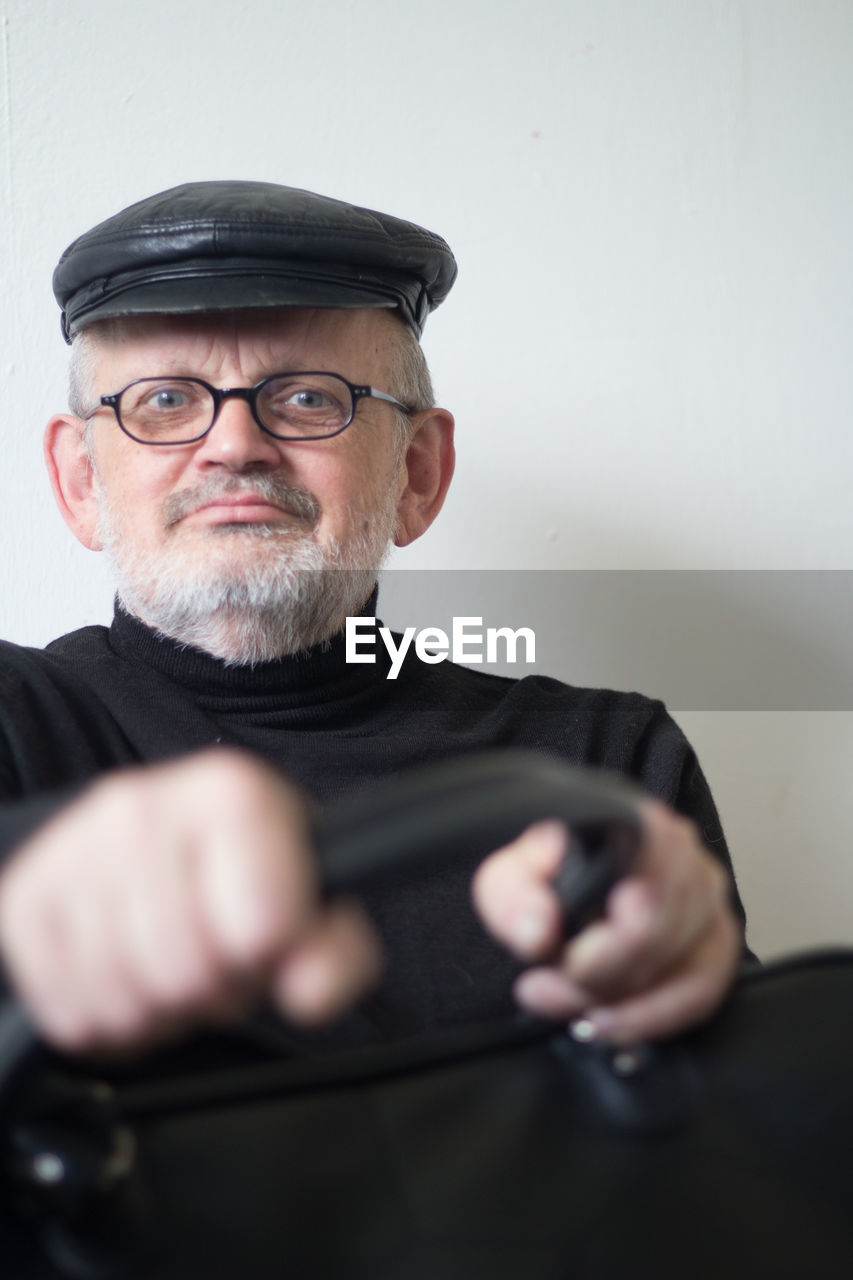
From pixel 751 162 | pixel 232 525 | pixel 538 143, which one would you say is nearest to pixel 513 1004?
pixel 232 525

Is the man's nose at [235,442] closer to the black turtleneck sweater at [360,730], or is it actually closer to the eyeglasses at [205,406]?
the eyeglasses at [205,406]

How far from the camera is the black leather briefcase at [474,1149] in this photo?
0.31m

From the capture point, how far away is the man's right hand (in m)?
0.29

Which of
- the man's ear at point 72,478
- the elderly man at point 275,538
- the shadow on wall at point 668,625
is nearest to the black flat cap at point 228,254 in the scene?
the elderly man at point 275,538

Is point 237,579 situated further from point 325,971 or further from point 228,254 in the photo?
point 325,971

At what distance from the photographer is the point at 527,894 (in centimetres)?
41

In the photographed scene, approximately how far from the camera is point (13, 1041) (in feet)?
0.95

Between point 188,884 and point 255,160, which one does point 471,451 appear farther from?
point 188,884

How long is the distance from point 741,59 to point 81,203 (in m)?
0.84

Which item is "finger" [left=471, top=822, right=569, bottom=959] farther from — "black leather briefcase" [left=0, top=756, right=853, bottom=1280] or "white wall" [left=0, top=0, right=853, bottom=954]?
"white wall" [left=0, top=0, right=853, bottom=954]

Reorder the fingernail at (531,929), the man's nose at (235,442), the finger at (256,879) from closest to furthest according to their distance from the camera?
the finger at (256,879), the fingernail at (531,929), the man's nose at (235,442)

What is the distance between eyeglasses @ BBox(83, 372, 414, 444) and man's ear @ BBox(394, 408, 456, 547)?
183mm

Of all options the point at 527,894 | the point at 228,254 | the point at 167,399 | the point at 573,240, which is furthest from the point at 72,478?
the point at 527,894

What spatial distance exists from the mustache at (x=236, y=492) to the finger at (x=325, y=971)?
68 centimetres
